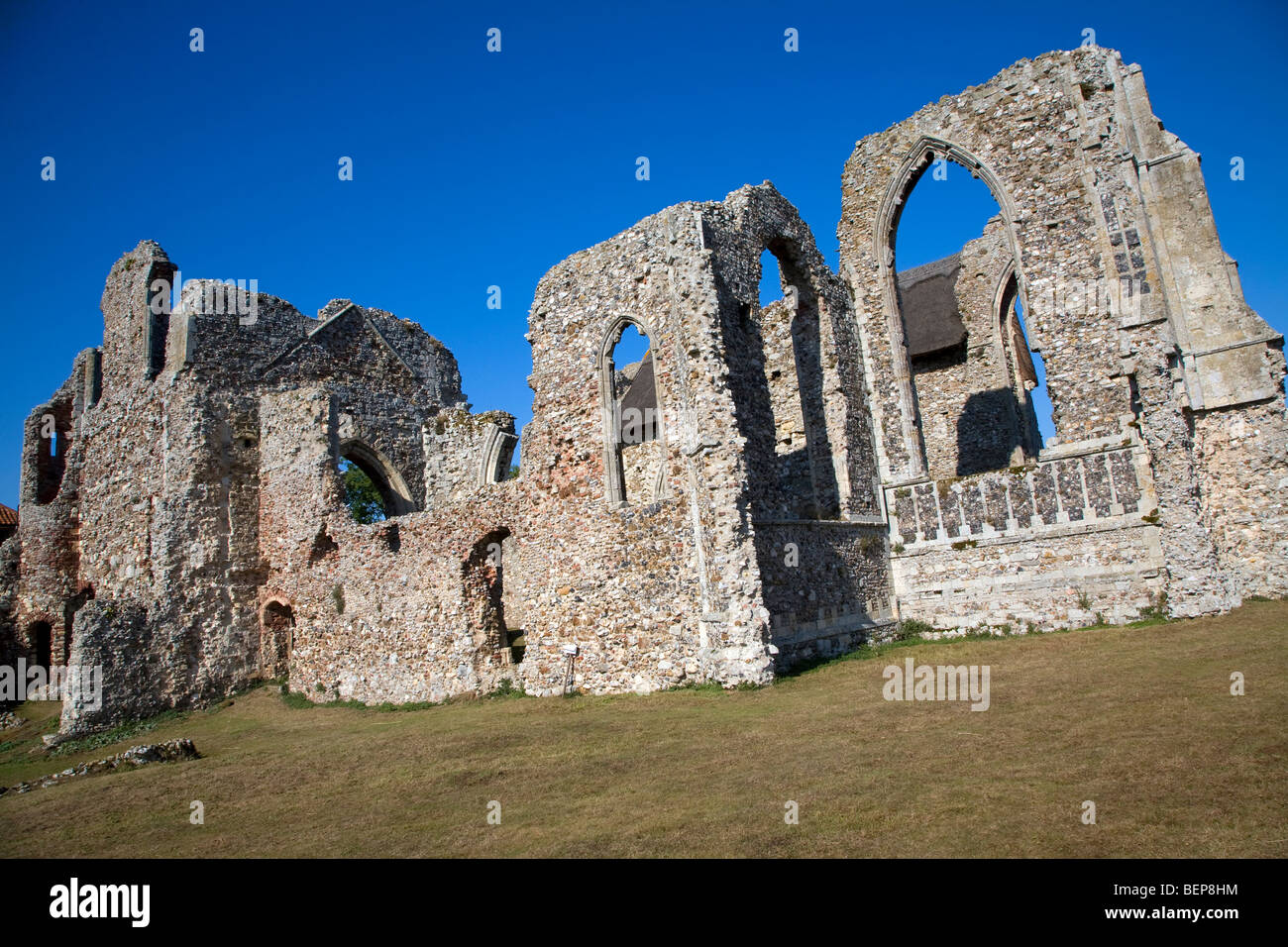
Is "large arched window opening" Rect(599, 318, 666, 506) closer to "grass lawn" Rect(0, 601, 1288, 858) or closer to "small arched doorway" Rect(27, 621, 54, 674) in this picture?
→ "grass lawn" Rect(0, 601, 1288, 858)

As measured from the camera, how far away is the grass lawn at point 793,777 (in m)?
4.59

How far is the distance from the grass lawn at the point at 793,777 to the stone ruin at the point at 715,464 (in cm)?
194

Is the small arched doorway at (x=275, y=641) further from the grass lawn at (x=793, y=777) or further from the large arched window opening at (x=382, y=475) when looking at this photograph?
the grass lawn at (x=793, y=777)

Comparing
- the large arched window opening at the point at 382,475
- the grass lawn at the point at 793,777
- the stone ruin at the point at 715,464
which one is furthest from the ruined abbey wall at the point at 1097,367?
the large arched window opening at the point at 382,475

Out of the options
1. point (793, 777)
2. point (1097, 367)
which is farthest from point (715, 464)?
point (1097, 367)

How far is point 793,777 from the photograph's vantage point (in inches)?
239

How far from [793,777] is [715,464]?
578 cm

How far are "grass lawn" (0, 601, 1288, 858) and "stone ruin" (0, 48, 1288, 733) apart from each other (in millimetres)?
1935

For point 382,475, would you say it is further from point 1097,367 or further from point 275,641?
point 1097,367

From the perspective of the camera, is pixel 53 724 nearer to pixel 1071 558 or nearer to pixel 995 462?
pixel 1071 558

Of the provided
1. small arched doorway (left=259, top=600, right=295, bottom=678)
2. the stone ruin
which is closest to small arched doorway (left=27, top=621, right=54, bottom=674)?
the stone ruin

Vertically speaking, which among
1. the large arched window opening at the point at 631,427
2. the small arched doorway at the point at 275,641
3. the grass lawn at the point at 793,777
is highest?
the large arched window opening at the point at 631,427

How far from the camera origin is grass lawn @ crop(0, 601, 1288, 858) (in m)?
4.59
